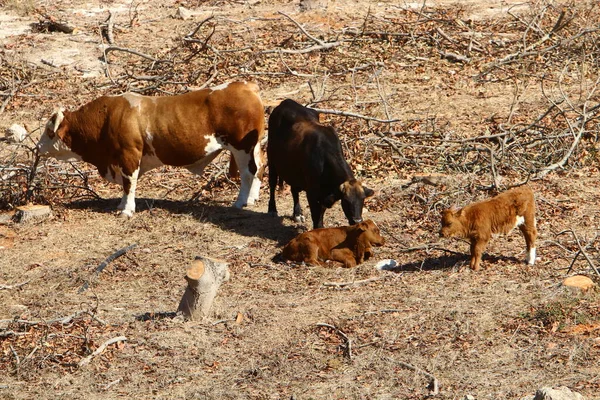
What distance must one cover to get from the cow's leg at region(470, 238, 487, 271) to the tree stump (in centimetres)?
275

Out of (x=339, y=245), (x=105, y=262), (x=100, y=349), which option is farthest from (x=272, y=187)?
(x=100, y=349)

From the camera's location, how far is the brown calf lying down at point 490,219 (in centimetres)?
1130

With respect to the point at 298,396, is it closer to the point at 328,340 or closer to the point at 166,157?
the point at 328,340

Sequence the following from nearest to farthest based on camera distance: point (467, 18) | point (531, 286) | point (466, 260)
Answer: point (531, 286) → point (466, 260) → point (467, 18)

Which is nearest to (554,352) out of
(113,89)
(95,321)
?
(95,321)

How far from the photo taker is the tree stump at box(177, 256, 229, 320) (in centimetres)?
1005

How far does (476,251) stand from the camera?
11.4 metres

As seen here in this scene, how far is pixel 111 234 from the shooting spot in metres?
13.6

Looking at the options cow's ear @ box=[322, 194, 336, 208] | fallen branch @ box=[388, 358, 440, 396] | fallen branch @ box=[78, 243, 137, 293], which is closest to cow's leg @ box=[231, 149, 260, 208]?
cow's ear @ box=[322, 194, 336, 208]

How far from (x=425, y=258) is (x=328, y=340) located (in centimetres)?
237

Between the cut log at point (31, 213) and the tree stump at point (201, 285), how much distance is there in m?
4.39

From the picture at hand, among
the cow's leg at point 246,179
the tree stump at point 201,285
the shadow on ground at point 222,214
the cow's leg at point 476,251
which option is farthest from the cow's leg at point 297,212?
the tree stump at point 201,285

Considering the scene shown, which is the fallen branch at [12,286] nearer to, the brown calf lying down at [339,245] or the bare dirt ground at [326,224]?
the bare dirt ground at [326,224]

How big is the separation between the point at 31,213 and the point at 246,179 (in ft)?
9.45
